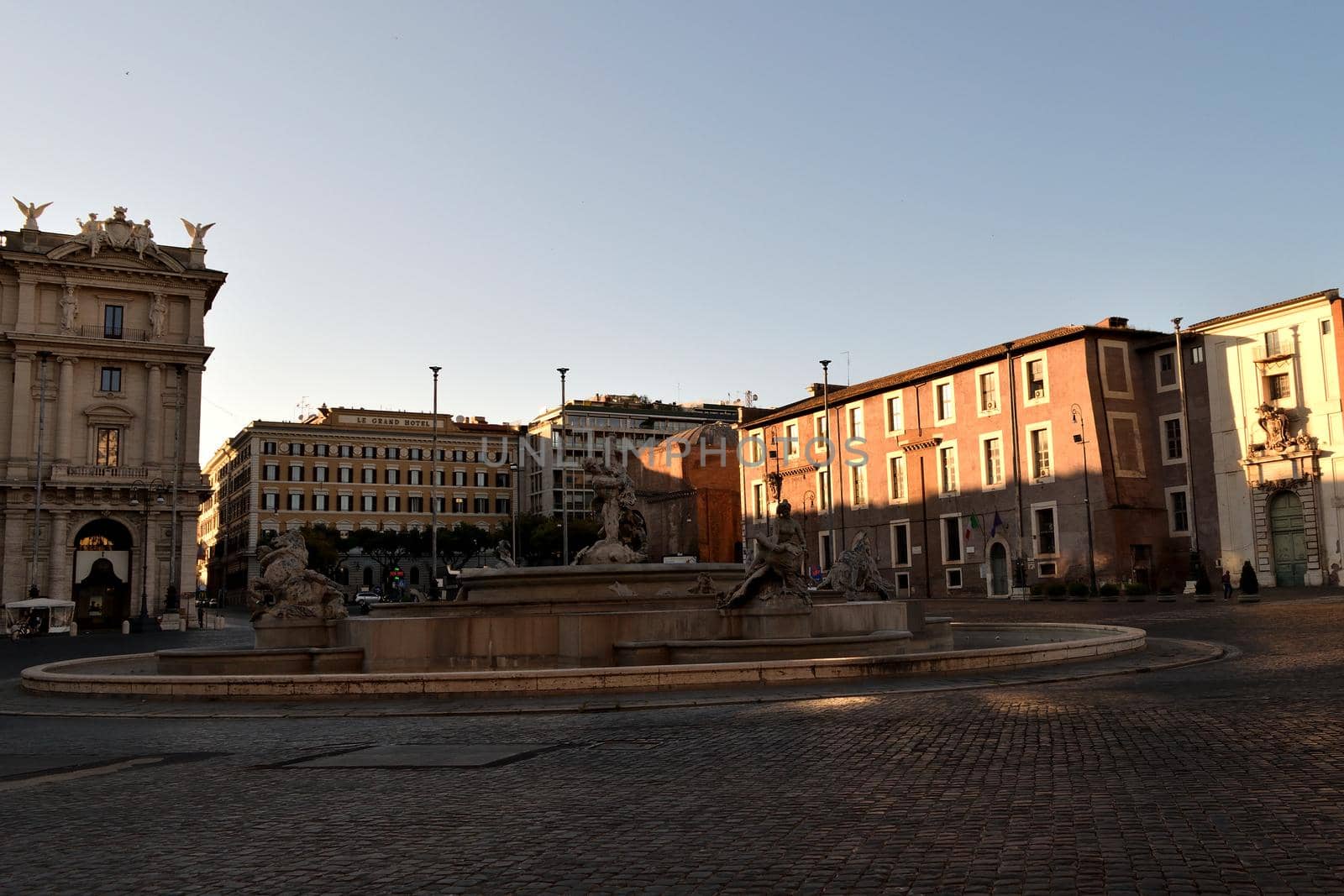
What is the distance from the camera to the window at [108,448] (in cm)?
6222

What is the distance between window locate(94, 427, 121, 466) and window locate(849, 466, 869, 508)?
38972 millimetres

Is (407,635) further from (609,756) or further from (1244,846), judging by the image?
(1244,846)

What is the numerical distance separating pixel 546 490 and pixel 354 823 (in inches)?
4330

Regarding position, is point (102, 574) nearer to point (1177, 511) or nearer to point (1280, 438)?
point (1177, 511)

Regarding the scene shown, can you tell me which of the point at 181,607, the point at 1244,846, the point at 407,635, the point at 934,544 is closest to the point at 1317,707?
the point at 1244,846

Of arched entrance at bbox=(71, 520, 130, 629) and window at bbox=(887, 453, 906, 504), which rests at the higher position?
window at bbox=(887, 453, 906, 504)

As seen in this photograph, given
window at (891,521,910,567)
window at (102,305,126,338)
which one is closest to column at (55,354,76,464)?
window at (102,305,126,338)

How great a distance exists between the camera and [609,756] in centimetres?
986

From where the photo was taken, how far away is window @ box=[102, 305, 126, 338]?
63.2 m

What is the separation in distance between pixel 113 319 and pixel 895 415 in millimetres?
41827

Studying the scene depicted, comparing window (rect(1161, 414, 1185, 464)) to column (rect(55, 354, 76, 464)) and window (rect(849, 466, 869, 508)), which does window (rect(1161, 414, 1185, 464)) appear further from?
column (rect(55, 354, 76, 464))

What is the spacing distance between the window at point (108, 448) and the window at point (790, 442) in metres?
36.8

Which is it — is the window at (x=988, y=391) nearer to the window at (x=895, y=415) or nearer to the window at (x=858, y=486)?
the window at (x=895, y=415)

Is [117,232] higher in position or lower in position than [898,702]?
higher
